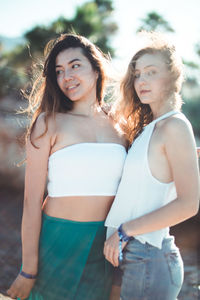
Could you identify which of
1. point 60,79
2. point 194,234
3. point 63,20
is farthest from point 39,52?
point 60,79

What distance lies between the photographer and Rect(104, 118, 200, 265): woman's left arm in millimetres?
1362

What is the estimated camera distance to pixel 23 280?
168 cm

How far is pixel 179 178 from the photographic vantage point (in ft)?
4.49

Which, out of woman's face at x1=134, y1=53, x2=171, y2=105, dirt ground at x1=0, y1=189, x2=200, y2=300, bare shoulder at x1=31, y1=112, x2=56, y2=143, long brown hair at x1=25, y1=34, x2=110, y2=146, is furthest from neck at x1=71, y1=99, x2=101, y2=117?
dirt ground at x1=0, y1=189, x2=200, y2=300

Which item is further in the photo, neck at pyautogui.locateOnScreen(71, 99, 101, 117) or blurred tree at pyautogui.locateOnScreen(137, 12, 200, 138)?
blurred tree at pyautogui.locateOnScreen(137, 12, 200, 138)

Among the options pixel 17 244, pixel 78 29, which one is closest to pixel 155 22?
pixel 78 29

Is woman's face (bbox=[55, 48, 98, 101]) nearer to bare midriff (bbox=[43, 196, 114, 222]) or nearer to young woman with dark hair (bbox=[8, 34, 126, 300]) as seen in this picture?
young woman with dark hair (bbox=[8, 34, 126, 300])

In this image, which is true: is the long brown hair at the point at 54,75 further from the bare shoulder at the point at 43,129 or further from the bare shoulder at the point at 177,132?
the bare shoulder at the point at 177,132

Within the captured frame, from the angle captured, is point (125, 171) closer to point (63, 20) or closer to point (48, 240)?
point (48, 240)

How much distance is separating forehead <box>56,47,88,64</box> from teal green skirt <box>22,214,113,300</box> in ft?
2.98

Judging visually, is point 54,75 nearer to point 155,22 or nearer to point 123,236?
point 123,236

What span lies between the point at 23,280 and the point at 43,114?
875 mm

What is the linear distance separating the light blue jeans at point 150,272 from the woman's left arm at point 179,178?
0.37ft

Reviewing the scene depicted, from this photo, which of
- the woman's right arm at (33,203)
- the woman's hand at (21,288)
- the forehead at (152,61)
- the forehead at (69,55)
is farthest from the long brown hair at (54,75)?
the woman's hand at (21,288)
